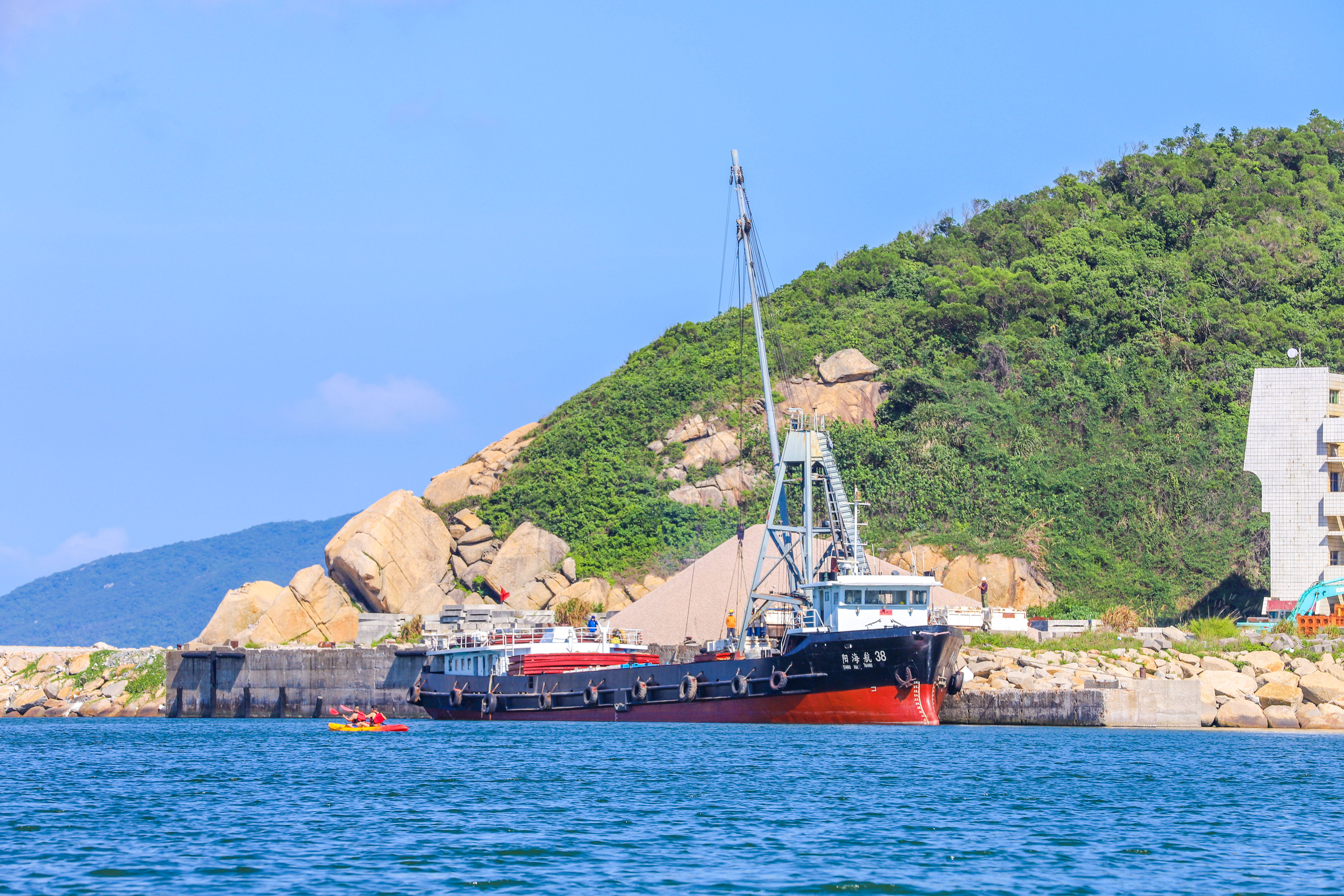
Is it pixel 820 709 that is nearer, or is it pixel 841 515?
pixel 820 709

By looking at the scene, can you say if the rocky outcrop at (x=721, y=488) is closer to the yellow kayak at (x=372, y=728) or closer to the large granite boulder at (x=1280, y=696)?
the yellow kayak at (x=372, y=728)

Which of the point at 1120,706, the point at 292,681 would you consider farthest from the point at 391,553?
the point at 1120,706

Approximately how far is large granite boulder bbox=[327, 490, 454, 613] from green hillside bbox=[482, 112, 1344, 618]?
5.32m

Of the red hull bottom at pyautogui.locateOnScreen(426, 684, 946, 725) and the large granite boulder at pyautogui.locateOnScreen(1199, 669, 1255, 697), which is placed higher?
the large granite boulder at pyautogui.locateOnScreen(1199, 669, 1255, 697)

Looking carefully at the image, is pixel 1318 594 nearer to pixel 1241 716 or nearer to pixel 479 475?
pixel 1241 716

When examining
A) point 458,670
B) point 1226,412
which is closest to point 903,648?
point 458,670

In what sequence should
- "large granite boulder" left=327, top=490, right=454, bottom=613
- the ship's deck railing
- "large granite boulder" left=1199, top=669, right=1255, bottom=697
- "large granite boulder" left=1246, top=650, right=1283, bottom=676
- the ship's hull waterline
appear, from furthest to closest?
"large granite boulder" left=327, top=490, right=454, bottom=613
the ship's deck railing
"large granite boulder" left=1246, top=650, right=1283, bottom=676
"large granite boulder" left=1199, top=669, right=1255, bottom=697
the ship's hull waterline

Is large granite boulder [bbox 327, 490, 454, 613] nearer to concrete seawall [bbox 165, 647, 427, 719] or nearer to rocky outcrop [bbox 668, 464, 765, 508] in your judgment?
concrete seawall [bbox 165, 647, 427, 719]

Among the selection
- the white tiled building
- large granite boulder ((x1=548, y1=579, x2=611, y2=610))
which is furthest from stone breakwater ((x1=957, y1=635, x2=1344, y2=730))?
large granite boulder ((x1=548, y1=579, x2=611, y2=610))

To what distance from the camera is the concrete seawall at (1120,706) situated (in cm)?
5175

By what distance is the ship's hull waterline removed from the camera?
49719mm

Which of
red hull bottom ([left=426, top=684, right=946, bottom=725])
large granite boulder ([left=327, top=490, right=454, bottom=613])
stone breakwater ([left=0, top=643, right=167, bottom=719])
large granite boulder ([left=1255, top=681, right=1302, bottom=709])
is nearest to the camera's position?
red hull bottom ([left=426, top=684, right=946, bottom=725])

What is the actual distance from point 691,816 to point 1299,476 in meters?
46.7

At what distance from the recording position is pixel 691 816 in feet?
93.7
